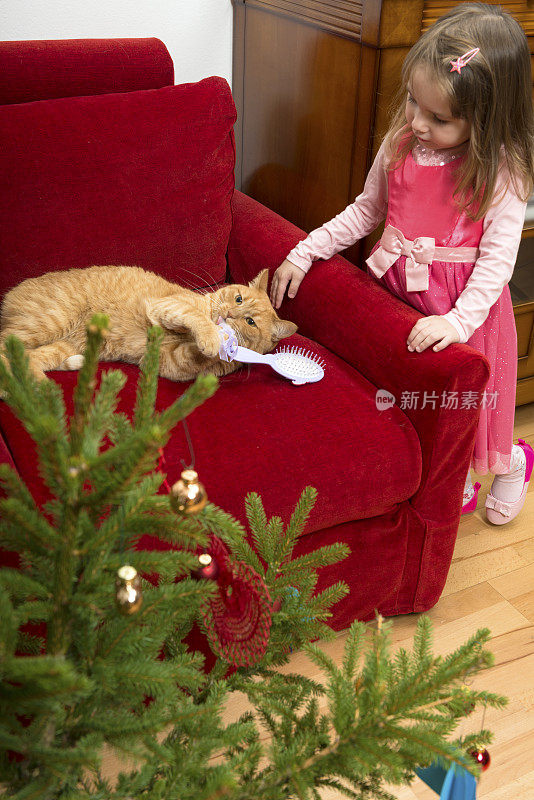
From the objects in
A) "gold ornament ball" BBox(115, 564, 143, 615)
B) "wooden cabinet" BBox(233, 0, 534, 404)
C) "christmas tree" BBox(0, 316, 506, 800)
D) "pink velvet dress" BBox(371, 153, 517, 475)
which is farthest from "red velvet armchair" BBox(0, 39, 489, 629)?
"gold ornament ball" BBox(115, 564, 143, 615)

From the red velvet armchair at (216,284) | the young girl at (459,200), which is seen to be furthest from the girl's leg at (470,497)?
the red velvet armchair at (216,284)

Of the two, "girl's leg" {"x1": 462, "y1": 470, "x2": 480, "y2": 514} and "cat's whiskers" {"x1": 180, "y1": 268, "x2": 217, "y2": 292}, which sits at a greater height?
"cat's whiskers" {"x1": 180, "y1": 268, "x2": 217, "y2": 292}

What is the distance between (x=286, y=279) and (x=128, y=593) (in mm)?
1176

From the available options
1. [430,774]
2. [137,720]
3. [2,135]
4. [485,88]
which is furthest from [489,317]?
[137,720]

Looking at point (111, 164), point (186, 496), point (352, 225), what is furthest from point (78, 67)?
point (186, 496)

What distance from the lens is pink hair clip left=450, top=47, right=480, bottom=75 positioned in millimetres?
1323

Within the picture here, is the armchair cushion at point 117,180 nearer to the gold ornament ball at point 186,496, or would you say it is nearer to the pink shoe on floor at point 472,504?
the pink shoe on floor at point 472,504

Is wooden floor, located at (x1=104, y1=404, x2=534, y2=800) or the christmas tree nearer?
the christmas tree

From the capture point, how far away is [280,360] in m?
1.49

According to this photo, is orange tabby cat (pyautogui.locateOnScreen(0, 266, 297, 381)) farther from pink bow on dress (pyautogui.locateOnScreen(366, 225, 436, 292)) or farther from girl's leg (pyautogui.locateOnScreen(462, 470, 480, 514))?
girl's leg (pyautogui.locateOnScreen(462, 470, 480, 514))

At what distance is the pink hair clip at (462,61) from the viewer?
4.34 feet

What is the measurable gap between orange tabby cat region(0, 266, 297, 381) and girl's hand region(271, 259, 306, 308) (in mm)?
125

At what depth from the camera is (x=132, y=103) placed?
1.61 metres

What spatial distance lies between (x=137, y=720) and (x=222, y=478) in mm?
604
